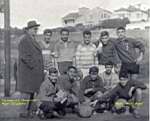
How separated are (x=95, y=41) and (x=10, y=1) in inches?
41.0

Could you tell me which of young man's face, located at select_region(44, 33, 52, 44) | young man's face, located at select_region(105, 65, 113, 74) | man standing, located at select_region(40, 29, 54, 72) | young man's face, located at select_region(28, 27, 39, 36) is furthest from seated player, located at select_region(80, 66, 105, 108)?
young man's face, located at select_region(28, 27, 39, 36)

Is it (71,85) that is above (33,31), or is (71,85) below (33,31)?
below

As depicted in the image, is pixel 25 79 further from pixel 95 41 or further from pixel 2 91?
pixel 95 41

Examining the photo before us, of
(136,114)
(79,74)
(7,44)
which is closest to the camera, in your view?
(7,44)

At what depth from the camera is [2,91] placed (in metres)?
4.12

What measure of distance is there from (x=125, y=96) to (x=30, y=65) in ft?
3.75

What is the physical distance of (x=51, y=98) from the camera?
4.21 metres

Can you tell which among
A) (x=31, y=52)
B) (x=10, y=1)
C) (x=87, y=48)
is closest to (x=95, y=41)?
(x=87, y=48)

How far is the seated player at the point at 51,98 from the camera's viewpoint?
418cm

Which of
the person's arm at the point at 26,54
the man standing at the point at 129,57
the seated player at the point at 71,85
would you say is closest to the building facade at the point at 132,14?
the man standing at the point at 129,57

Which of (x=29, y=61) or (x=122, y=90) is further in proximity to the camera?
(x=122, y=90)

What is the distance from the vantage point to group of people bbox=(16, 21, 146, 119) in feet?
13.6

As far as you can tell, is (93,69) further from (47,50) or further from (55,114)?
(55,114)

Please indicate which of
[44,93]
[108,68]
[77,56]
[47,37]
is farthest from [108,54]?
[44,93]
